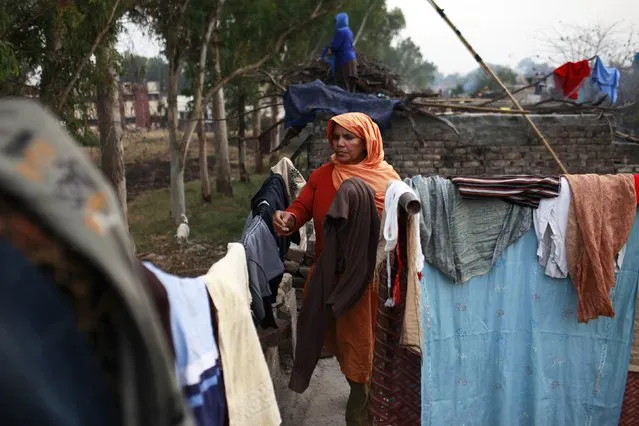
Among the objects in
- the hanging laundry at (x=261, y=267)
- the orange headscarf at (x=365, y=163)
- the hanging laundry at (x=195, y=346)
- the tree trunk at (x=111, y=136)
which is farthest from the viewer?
the tree trunk at (x=111, y=136)

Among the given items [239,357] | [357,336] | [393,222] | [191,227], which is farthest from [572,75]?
[239,357]

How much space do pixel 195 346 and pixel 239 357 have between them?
37 centimetres

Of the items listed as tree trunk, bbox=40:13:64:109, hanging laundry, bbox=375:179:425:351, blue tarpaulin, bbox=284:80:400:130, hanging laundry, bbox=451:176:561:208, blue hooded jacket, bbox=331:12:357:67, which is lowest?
hanging laundry, bbox=375:179:425:351

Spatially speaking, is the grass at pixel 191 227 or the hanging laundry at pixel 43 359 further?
the grass at pixel 191 227

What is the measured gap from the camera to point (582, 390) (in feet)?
9.14

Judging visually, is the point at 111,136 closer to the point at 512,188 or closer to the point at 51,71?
the point at 51,71

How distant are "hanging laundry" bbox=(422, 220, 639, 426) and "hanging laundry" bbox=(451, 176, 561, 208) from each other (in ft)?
0.59

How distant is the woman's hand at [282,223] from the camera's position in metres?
2.98

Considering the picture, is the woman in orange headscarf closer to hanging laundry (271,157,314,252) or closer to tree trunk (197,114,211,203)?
hanging laundry (271,157,314,252)

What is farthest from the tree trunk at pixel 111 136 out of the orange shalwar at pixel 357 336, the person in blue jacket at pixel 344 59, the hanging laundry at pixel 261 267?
the orange shalwar at pixel 357 336

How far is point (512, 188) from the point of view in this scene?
2.67m

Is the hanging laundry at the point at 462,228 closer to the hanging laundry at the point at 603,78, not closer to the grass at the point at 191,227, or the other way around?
the grass at the point at 191,227

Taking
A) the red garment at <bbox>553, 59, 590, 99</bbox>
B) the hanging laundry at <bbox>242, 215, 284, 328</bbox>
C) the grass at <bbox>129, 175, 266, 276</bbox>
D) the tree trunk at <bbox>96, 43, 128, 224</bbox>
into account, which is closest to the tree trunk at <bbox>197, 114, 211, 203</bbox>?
the grass at <bbox>129, 175, 266, 276</bbox>

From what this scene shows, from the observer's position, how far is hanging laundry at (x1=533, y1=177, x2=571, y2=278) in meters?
2.65
